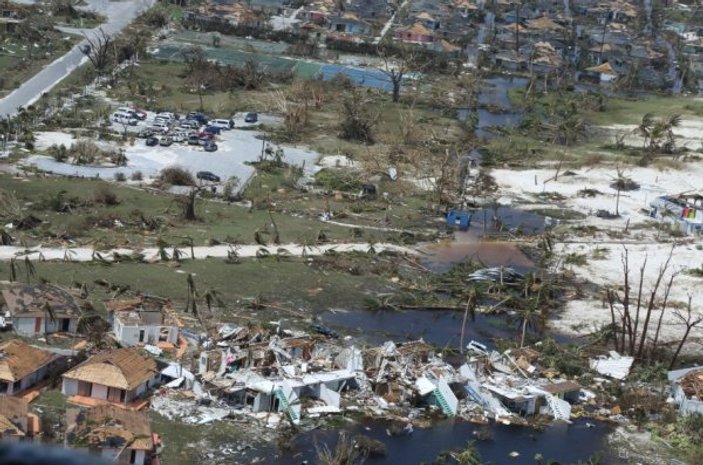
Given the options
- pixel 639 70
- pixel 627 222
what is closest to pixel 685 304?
pixel 627 222

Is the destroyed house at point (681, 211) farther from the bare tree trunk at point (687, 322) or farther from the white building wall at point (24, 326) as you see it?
the white building wall at point (24, 326)

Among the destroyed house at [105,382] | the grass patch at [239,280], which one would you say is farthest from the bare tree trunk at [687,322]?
the destroyed house at [105,382]

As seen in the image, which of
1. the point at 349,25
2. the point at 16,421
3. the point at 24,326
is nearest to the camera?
the point at 16,421

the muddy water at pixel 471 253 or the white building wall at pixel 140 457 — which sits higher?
the white building wall at pixel 140 457

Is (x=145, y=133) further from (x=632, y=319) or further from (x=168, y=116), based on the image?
(x=632, y=319)

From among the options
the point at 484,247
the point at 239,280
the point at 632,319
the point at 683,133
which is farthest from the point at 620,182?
the point at 239,280

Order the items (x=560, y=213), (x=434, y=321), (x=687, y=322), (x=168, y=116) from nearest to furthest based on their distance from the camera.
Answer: (x=687, y=322) < (x=434, y=321) < (x=560, y=213) < (x=168, y=116)
